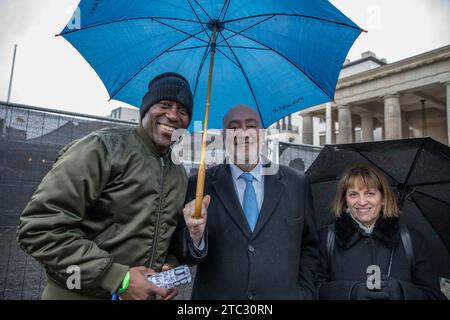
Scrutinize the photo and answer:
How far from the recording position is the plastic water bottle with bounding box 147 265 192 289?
1.85 m

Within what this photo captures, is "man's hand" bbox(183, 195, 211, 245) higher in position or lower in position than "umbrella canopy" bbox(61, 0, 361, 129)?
lower

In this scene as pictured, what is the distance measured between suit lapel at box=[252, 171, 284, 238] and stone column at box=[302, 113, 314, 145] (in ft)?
115

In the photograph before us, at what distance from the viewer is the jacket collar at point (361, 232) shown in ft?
8.41

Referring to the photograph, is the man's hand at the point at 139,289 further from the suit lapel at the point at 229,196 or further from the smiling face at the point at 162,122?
the smiling face at the point at 162,122

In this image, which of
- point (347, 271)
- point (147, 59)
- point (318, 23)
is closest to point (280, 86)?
point (318, 23)

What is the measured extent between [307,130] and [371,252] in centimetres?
3579

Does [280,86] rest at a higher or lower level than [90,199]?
higher

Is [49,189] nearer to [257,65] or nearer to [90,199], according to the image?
[90,199]

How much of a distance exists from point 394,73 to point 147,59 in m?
30.2

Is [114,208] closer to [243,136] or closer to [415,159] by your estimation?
[243,136]

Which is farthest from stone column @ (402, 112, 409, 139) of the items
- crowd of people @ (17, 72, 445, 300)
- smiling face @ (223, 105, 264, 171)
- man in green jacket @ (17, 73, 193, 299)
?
man in green jacket @ (17, 73, 193, 299)

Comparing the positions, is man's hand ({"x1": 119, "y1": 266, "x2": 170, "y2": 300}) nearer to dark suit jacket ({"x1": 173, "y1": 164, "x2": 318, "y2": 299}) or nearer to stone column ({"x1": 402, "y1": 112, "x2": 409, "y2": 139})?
dark suit jacket ({"x1": 173, "y1": 164, "x2": 318, "y2": 299})

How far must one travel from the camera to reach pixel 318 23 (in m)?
2.44
